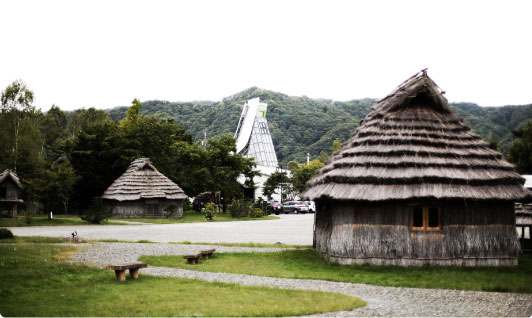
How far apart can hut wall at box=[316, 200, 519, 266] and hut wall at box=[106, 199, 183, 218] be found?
31.0m

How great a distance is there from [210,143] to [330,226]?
1474 inches

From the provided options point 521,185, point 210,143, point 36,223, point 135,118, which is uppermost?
point 135,118

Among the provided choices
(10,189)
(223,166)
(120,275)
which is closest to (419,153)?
(120,275)

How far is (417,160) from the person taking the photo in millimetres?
14758

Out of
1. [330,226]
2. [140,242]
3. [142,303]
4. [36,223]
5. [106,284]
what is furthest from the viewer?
[36,223]

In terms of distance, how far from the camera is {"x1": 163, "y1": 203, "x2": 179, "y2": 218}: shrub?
42469mm

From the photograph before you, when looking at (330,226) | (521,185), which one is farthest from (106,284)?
(521,185)

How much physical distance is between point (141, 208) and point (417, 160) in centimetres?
3337

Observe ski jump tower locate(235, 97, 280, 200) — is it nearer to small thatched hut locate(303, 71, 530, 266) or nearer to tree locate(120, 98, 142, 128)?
tree locate(120, 98, 142, 128)

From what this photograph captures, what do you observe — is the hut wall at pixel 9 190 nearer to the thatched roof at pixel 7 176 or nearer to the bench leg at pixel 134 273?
the thatched roof at pixel 7 176

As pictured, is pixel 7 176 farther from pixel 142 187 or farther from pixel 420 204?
pixel 420 204

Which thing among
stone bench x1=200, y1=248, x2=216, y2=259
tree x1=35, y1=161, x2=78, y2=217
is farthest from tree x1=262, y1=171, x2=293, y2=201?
stone bench x1=200, y1=248, x2=216, y2=259

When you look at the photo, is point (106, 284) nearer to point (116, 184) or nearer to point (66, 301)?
point (66, 301)

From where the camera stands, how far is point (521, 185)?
1520cm
